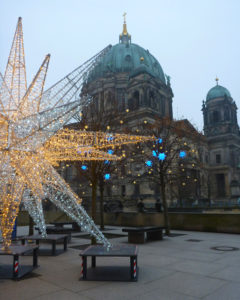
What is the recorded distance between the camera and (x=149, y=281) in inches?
274

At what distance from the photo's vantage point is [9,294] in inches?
238

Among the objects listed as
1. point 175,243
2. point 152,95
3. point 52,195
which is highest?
point 152,95

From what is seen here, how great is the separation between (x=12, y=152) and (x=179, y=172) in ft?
52.0

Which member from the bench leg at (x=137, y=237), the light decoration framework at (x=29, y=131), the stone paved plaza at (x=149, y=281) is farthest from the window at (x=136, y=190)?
the light decoration framework at (x=29, y=131)

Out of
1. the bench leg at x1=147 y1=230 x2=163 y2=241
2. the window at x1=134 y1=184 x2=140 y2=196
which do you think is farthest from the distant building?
the bench leg at x1=147 y1=230 x2=163 y2=241

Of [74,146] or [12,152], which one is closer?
[12,152]

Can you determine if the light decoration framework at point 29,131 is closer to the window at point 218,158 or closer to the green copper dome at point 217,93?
the window at point 218,158

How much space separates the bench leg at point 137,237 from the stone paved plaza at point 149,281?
10.8 feet

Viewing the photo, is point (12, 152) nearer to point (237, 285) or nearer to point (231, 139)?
point (237, 285)

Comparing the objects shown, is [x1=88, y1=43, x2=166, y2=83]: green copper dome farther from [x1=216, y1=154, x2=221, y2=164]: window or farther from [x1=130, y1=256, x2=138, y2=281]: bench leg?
[x1=130, y1=256, x2=138, y2=281]: bench leg

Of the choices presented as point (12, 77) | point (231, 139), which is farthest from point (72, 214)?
point (231, 139)

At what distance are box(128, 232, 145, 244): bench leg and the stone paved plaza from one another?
3.30m

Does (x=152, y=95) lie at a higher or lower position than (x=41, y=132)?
higher

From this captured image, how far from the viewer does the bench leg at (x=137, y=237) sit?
1381cm
